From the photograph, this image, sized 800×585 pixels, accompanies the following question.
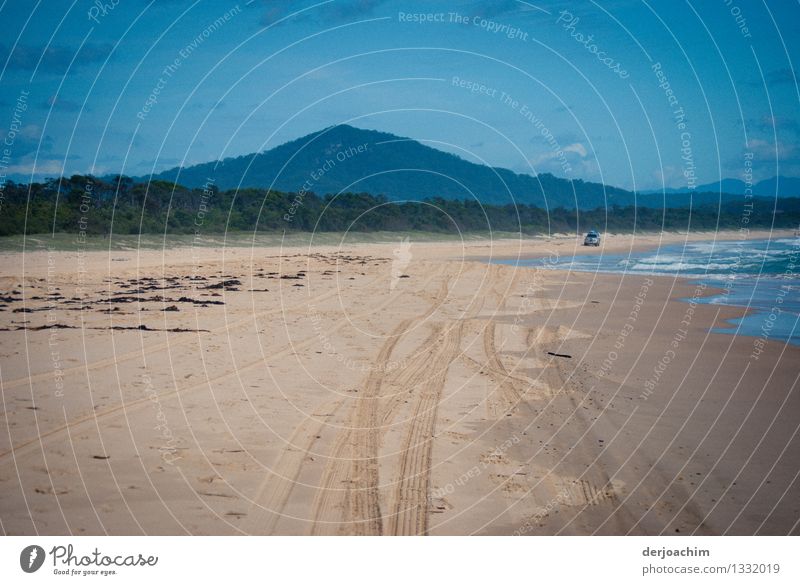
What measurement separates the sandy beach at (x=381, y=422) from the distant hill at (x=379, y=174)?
264 feet

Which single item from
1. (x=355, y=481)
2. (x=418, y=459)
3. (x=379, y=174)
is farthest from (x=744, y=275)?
(x=379, y=174)

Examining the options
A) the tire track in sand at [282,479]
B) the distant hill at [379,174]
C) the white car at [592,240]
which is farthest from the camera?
the distant hill at [379,174]

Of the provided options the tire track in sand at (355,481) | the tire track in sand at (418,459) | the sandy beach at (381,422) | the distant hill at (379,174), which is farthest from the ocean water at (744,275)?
the distant hill at (379,174)

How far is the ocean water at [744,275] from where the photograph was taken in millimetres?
21641

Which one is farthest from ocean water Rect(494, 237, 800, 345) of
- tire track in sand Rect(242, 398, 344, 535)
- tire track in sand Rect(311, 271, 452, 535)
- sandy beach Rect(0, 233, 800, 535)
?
tire track in sand Rect(242, 398, 344, 535)

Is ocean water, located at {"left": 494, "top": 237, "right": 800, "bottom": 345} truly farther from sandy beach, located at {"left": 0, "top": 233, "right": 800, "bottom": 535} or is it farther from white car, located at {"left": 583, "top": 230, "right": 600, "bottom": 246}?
white car, located at {"left": 583, "top": 230, "right": 600, "bottom": 246}

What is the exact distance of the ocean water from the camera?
21.6m

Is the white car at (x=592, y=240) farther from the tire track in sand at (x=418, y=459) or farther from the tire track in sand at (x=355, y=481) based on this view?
the tire track in sand at (x=355, y=481)

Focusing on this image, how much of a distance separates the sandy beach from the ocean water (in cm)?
191

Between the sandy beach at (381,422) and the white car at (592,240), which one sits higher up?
the white car at (592,240)

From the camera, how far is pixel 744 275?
39.8m

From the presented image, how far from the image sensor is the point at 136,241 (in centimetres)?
4347

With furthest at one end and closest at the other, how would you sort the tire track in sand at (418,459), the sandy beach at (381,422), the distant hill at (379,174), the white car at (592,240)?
the distant hill at (379,174)
the white car at (592,240)
the sandy beach at (381,422)
the tire track in sand at (418,459)

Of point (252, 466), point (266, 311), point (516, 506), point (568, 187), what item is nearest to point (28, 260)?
point (266, 311)
